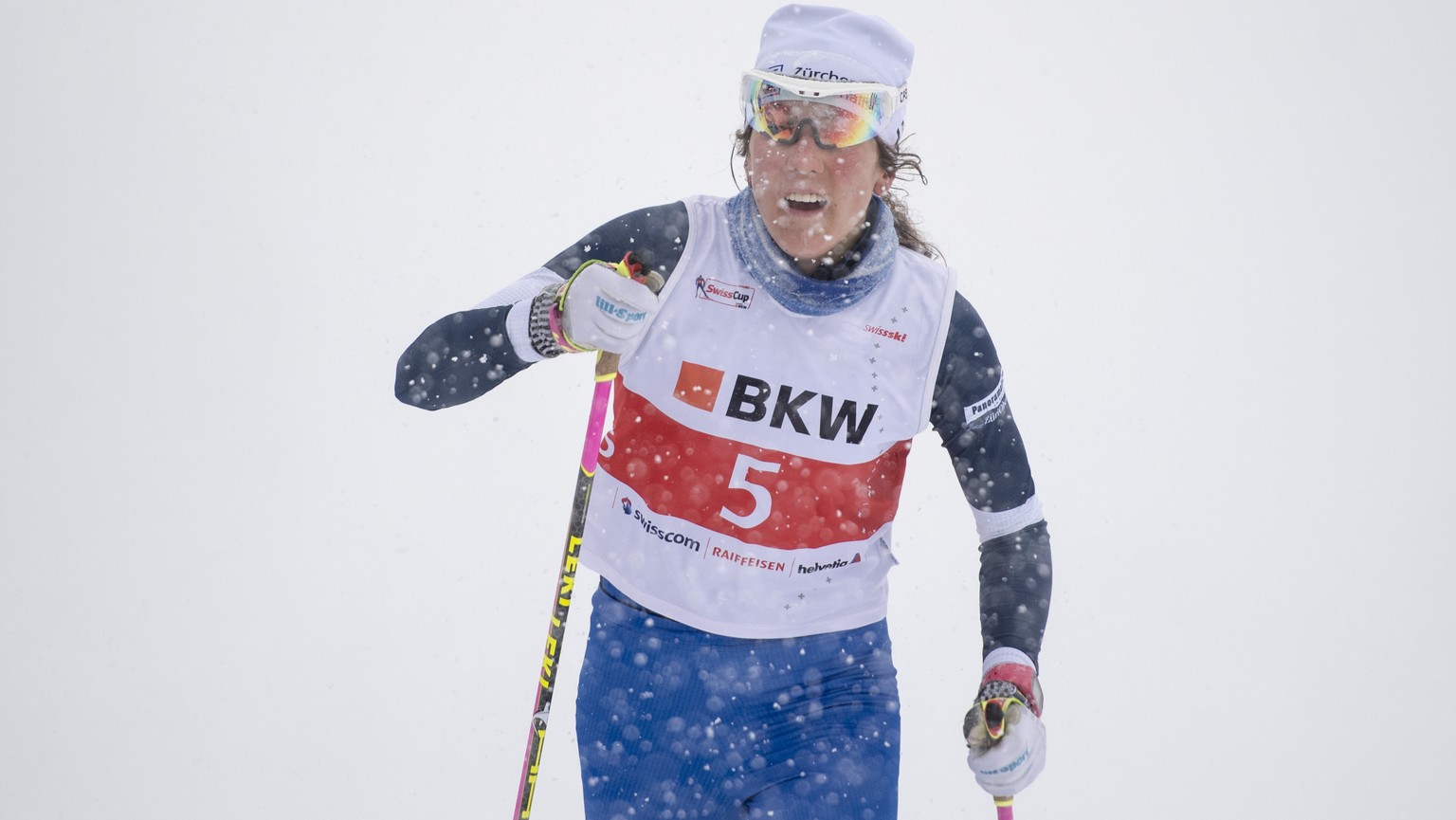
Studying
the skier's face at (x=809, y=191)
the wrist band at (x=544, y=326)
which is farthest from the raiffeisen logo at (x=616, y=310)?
the skier's face at (x=809, y=191)

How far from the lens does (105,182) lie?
6.19m

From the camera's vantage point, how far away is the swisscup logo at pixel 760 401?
2.27 metres

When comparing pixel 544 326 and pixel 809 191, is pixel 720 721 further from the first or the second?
pixel 809 191

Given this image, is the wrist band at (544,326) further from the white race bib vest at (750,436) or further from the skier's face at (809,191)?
the skier's face at (809,191)

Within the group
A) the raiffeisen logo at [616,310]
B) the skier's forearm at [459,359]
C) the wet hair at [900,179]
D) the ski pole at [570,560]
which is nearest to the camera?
the raiffeisen logo at [616,310]

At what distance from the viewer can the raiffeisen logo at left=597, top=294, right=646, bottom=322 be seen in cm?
A: 201

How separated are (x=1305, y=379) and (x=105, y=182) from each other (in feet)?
22.1

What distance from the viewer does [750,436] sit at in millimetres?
2277

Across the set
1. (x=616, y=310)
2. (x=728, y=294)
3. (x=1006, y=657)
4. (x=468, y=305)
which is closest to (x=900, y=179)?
(x=728, y=294)

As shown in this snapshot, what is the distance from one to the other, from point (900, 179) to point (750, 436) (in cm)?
67

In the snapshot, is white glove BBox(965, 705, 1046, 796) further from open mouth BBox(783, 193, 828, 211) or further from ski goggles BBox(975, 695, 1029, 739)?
open mouth BBox(783, 193, 828, 211)

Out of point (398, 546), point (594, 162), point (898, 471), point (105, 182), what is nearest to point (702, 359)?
point (898, 471)

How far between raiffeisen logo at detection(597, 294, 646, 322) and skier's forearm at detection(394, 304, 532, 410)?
209mm

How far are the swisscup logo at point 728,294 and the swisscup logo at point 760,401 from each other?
13 centimetres
